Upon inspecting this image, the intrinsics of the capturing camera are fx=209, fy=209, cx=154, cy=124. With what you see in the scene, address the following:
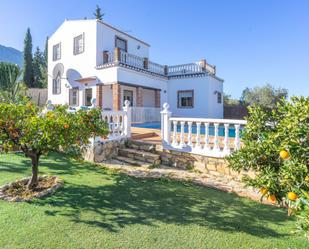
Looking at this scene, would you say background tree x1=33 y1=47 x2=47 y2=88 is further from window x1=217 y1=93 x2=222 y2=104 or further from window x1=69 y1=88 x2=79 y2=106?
window x1=217 y1=93 x2=222 y2=104

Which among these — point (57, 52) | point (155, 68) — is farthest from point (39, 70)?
point (155, 68)

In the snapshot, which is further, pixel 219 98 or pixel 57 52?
pixel 219 98

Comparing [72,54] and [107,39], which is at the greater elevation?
[107,39]

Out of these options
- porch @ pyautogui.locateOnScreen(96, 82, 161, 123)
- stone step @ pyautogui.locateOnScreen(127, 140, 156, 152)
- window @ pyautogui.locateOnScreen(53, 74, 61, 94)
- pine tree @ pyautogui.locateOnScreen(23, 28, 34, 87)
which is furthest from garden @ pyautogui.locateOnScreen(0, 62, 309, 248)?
pine tree @ pyautogui.locateOnScreen(23, 28, 34, 87)

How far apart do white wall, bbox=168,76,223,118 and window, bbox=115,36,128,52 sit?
5.33 m

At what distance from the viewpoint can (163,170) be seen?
7.29 m

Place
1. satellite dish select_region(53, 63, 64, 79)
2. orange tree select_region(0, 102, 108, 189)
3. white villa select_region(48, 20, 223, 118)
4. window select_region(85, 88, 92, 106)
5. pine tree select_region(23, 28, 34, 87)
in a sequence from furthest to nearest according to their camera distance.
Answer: pine tree select_region(23, 28, 34, 87) < satellite dish select_region(53, 63, 64, 79) < window select_region(85, 88, 92, 106) < white villa select_region(48, 20, 223, 118) < orange tree select_region(0, 102, 108, 189)

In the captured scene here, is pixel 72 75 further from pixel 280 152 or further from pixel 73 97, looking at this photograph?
pixel 280 152

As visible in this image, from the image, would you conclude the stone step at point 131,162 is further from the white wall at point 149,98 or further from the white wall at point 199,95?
the white wall at point 199,95

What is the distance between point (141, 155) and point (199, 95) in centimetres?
1263

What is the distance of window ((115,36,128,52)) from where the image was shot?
18517mm

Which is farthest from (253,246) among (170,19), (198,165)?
(170,19)

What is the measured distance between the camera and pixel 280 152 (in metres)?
2.66

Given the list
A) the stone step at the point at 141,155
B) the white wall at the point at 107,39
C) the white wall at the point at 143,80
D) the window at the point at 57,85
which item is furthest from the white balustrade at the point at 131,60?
the stone step at the point at 141,155
